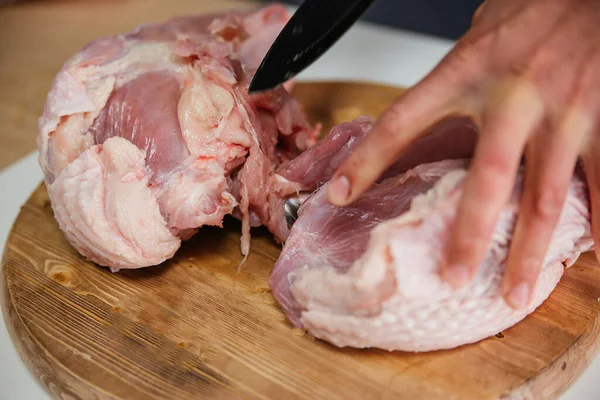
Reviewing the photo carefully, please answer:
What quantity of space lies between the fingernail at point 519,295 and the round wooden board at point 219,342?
0.64ft

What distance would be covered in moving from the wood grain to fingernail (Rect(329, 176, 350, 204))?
165cm

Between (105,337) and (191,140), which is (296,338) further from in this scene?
(191,140)

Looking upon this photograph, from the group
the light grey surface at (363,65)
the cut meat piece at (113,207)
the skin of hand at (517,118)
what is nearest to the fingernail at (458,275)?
the skin of hand at (517,118)

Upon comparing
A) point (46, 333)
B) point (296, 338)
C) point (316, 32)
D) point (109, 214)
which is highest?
point (316, 32)

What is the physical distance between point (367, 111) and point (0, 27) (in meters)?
2.34

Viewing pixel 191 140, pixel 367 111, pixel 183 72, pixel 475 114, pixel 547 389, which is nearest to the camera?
pixel 475 114

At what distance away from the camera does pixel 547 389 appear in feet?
4.90

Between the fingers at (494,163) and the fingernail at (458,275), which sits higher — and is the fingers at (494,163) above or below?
above

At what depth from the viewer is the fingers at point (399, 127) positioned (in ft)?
4.45

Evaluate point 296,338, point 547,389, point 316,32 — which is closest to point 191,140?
point 316,32

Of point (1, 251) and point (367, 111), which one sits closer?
point (1, 251)

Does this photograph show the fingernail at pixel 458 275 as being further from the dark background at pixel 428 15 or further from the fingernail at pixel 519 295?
the dark background at pixel 428 15

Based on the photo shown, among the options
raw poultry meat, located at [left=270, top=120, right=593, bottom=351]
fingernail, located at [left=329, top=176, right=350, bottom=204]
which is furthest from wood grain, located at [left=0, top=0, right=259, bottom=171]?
fingernail, located at [left=329, top=176, right=350, bottom=204]

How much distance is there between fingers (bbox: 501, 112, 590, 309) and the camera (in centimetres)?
130
